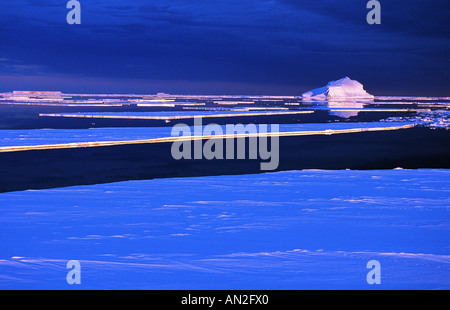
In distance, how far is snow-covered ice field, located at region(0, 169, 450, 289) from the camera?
10.6ft

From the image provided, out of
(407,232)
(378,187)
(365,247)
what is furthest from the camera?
(378,187)

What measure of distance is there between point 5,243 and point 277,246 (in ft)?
6.90

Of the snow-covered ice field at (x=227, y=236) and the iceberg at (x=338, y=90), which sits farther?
the iceberg at (x=338, y=90)

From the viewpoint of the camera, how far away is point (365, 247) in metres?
3.85

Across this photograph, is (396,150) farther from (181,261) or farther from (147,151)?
(181,261)

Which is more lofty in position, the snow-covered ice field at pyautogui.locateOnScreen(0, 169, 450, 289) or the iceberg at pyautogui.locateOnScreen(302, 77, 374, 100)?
the iceberg at pyautogui.locateOnScreen(302, 77, 374, 100)

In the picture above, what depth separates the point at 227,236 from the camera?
13.5 ft

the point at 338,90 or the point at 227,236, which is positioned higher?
the point at 338,90

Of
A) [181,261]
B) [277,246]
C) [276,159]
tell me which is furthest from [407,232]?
[276,159]

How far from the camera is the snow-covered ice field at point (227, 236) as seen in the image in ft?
10.6

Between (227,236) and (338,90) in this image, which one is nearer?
(227,236)

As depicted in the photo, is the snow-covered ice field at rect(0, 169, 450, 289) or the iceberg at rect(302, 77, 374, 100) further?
the iceberg at rect(302, 77, 374, 100)

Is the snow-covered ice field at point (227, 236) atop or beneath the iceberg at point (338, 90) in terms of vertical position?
beneath
